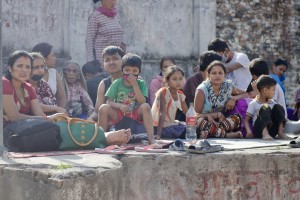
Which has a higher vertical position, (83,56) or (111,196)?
(83,56)

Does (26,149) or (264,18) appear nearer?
(26,149)

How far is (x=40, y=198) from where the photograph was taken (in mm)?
4348

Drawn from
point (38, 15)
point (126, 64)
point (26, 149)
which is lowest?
point (26, 149)

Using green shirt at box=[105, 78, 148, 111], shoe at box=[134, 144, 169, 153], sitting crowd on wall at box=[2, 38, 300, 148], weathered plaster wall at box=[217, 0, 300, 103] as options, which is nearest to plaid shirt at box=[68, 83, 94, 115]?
sitting crowd on wall at box=[2, 38, 300, 148]

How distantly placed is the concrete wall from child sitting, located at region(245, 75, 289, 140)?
3781 mm

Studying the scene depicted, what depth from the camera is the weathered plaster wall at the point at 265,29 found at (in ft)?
41.7

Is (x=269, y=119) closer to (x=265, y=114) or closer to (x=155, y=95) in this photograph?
(x=265, y=114)

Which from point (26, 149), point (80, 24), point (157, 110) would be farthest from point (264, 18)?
point (26, 149)

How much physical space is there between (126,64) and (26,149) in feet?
5.86

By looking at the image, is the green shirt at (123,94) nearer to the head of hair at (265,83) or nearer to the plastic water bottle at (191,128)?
the plastic water bottle at (191,128)

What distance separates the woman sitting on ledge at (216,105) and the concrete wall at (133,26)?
10.9ft

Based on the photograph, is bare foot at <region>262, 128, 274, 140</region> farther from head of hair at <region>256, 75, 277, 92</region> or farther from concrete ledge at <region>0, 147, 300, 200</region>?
concrete ledge at <region>0, 147, 300, 200</region>

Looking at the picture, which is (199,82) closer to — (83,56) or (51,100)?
(51,100)

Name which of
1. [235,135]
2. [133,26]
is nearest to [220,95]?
[235,135]
